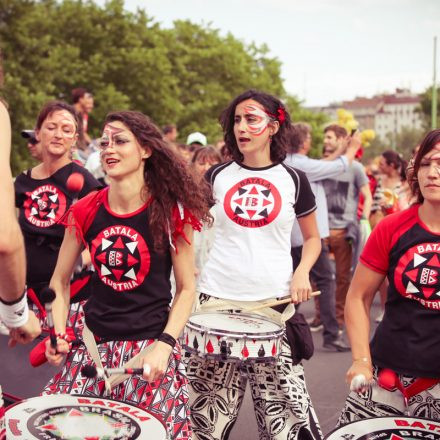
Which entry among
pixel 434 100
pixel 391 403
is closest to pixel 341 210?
pixel 391 403

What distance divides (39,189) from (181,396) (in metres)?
2.13

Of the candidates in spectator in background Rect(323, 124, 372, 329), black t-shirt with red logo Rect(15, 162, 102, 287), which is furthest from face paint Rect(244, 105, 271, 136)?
spectator in background Rect(323, 124, 372, 329)

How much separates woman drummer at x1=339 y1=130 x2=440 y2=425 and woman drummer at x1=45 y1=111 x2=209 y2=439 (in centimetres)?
72

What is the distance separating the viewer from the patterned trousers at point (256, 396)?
14.9 feet

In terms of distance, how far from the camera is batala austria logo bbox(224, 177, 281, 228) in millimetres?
4609

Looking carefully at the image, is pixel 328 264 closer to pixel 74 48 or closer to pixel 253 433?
pixel 253 433

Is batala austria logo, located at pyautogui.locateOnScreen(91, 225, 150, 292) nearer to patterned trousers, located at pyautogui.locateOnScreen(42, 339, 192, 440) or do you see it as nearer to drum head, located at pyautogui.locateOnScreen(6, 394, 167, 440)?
patterned trousers, located at pyautogui.locateOnScreen(42, 339, 192, 440)

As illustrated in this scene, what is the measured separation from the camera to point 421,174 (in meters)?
3.51

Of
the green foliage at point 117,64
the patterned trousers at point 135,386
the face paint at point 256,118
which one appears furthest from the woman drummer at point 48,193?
the green foliage at point 117,64

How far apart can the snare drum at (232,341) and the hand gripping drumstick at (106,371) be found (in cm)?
93

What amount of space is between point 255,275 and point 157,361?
4.24 feet

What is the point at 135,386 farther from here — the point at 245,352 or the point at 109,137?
the point at 109,137

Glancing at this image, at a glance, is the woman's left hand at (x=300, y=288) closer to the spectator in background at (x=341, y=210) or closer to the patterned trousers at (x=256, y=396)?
the patterned trousers at (x=256, y=396)

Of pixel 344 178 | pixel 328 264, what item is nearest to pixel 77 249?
pixel 328 264
